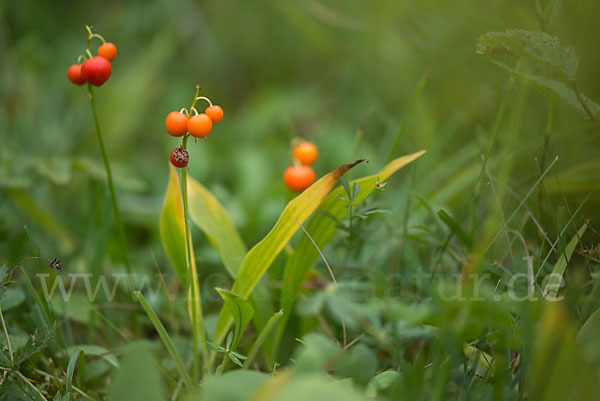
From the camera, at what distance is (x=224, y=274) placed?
1507 millimetres

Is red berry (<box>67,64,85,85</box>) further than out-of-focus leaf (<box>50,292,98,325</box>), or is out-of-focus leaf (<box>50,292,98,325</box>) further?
out-of-focus leaf (<box>50,292,98,325</box>)

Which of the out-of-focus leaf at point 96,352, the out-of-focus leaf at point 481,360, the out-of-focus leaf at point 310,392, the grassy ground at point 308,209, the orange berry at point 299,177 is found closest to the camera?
the out-of-focus leaf at point 310,392

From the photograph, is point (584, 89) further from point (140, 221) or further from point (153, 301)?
point (140, 221)

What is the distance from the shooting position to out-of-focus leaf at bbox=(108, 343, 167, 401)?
2.02 feet

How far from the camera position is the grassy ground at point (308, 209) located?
78cm

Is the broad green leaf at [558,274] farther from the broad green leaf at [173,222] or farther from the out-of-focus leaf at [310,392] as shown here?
the broad green leaf at [173,222]

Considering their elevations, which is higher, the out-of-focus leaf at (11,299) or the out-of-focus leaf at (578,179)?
the out-of-focus leaf at (578,179)

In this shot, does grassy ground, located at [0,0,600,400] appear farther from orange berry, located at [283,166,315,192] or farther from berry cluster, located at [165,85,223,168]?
berry cluster, located at [165,85,223,168]

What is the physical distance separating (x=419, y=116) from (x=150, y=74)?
4.67ft

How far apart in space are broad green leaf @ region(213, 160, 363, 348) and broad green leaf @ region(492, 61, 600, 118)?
16.3 inches

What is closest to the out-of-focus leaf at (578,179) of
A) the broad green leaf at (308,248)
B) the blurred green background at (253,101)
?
the blurred green background at (253,101)

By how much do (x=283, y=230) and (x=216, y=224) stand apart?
0.27 m

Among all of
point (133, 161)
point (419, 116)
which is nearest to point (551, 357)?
point (419, 116)

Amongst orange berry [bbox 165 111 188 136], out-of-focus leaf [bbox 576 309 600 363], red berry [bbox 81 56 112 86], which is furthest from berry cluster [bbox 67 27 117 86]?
out-of-focus leaf [bbox 576 309 600 363]
